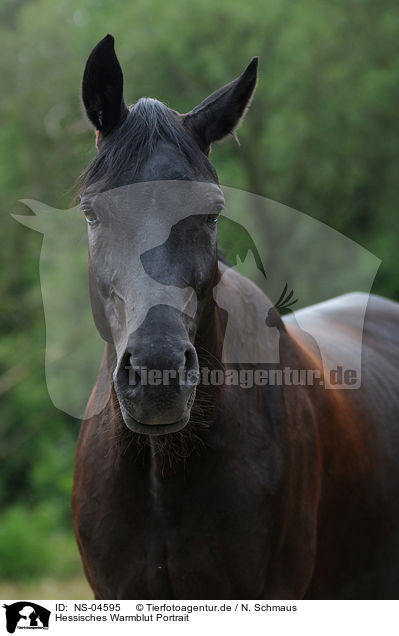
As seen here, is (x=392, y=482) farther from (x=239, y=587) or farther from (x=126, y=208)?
(x=126, y=208)

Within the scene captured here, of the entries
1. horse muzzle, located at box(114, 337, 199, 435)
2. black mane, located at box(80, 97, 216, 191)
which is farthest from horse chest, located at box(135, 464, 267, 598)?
black mane, located at box(80, 97, 216, 191)

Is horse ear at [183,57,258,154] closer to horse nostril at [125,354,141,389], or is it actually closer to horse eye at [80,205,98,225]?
horse eye at [80,205,98,225]

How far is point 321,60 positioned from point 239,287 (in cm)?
1036

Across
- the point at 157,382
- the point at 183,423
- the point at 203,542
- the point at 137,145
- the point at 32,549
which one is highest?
the point at 137,145

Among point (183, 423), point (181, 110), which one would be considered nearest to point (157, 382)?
point (183, 423)

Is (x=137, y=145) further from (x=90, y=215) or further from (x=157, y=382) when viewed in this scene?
(x=157, y=382)

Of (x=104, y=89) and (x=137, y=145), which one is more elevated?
(x=104, y=89)

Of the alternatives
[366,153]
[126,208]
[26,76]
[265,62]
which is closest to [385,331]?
[126,208]

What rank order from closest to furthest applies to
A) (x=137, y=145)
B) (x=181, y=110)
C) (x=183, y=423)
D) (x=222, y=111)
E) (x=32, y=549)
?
(x=183, y=423) < (x=137, y=145) < (x=222, y=111) < (x=32, y=549) < (x=181, y=110)

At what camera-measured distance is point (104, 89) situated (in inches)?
105
